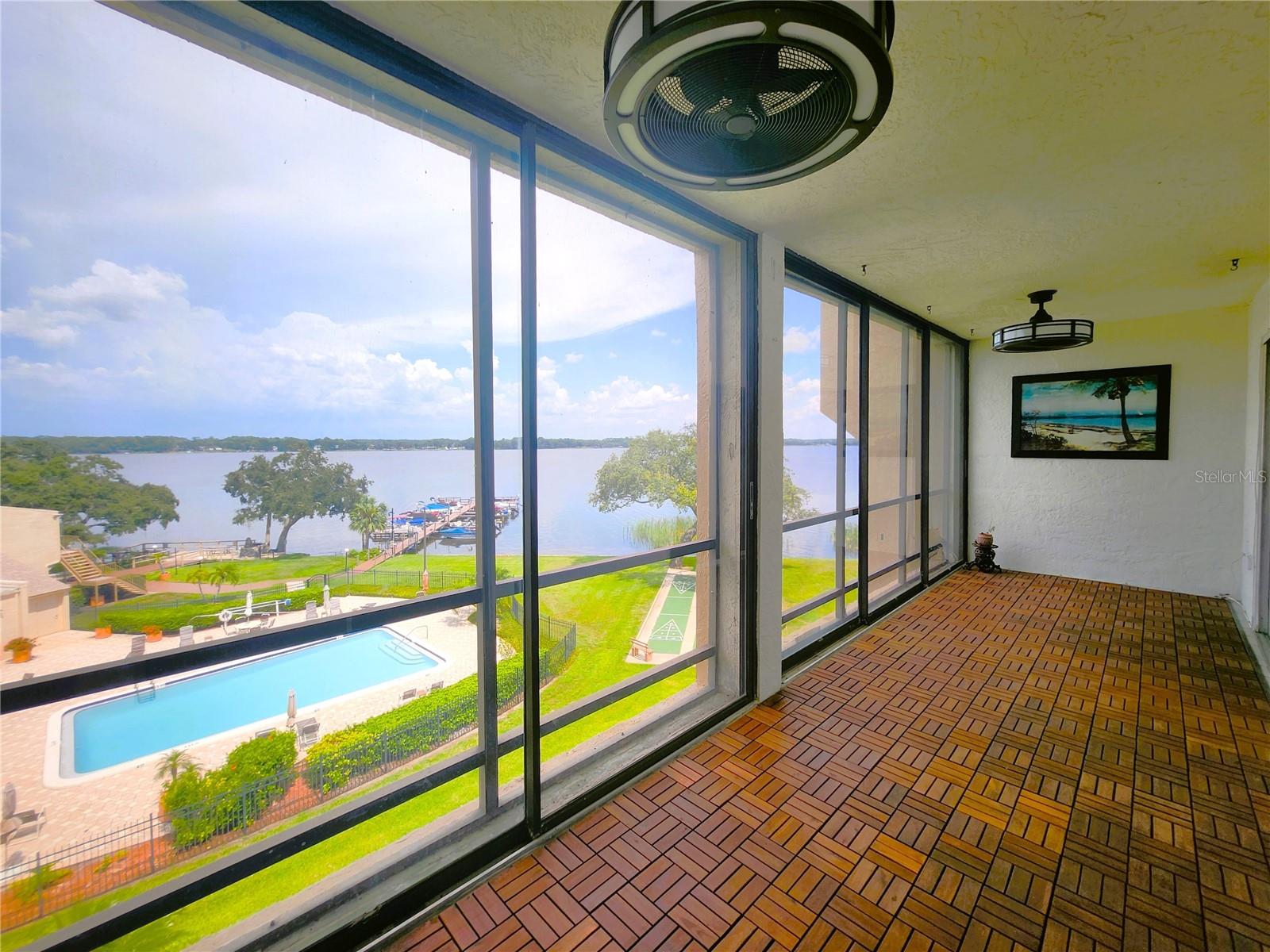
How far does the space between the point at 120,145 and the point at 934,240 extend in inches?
132

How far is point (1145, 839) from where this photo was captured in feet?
5.78

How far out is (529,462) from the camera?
5.86 ft

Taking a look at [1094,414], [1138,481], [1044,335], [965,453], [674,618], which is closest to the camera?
[674,618]

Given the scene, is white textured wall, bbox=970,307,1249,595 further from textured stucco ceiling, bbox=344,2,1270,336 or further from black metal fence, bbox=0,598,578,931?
black metal fence, bbox=0,598,578,931

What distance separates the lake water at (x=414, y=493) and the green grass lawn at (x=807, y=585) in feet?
3.81

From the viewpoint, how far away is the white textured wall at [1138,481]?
14.1 feet

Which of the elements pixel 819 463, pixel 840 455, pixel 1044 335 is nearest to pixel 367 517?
pixel 819 463

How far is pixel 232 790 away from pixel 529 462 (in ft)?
3.95

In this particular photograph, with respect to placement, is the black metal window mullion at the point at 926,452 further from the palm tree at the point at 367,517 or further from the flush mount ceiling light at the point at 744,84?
the palm tree at the point at 367,517

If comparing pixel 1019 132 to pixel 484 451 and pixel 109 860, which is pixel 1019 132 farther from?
pixel 109 860

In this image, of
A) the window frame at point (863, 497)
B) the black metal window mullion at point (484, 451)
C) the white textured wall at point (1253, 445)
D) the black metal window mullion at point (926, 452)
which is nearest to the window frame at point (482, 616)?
the black metal window mullion at point (484, 451)

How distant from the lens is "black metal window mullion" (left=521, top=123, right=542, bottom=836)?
5.75 ft

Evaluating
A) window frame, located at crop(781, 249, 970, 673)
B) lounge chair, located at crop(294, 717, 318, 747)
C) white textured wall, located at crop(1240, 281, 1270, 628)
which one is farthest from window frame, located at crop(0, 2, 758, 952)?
white textured wall, located at crop(1240, 281, 1270, 628)

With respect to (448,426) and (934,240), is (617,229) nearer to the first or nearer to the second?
(448,426)
